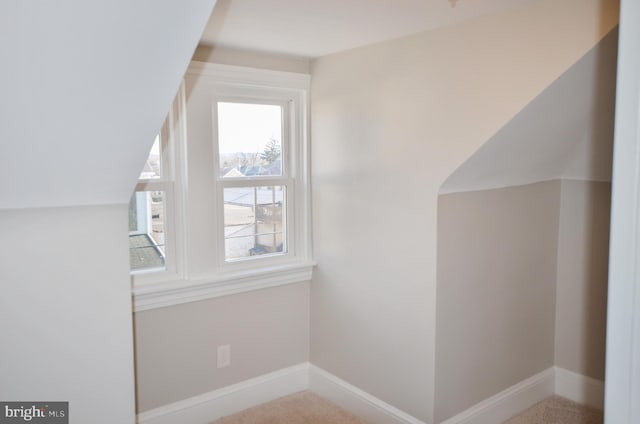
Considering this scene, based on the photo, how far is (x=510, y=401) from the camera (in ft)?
9.62

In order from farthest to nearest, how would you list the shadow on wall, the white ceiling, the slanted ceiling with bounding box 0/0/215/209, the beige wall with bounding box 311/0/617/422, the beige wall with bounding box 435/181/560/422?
1. the beige wall with bounding box 435/181/560/422
2. the shadow on wall
3. the beige wall with bounding box 311/0/617/422
4. the white ceiling
5. the slanted ceiling with bounding box 0/0/215/209

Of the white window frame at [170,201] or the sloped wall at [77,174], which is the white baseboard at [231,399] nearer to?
the white window frame at [170,201]

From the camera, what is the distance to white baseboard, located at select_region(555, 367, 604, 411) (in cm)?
301

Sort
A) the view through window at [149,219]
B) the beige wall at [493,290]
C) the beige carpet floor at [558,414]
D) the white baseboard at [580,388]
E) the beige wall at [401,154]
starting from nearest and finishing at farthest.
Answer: the beige wall at [401,154]
the beige wall at [493,290]
the view through window at [149,219]
the beige carpet floor at [558,414]
the white baseboard at [580,388]

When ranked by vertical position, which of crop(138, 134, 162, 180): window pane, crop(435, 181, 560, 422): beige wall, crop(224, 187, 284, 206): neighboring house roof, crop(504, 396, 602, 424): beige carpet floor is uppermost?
crop(138, 134, 162, 180): window pane

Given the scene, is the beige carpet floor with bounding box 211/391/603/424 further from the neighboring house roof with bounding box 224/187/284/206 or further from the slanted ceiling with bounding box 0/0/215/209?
the slanted ceiling with bounding box 0/0/215/209

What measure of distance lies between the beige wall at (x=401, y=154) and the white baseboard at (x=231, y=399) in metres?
0.19

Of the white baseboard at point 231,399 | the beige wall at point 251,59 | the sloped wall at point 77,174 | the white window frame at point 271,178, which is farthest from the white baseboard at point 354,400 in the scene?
the beige wall at point 251,59

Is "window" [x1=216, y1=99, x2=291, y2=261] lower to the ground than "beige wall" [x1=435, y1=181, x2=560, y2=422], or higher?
higher

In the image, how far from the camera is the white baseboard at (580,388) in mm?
3008

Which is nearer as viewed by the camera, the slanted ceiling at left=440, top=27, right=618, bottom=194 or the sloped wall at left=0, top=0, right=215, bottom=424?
the sloped wall at left=0, top=0, right=215, bottom=424

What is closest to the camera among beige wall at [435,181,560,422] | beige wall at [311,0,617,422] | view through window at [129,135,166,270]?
beige wall at [311,0,617,422]

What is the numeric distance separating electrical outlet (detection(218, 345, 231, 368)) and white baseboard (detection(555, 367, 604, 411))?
78.7 inches

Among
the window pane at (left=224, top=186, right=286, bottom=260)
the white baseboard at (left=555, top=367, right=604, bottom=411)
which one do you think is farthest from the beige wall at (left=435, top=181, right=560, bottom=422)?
the window pane at (left=224, top=186, right=286, bottom=260)
